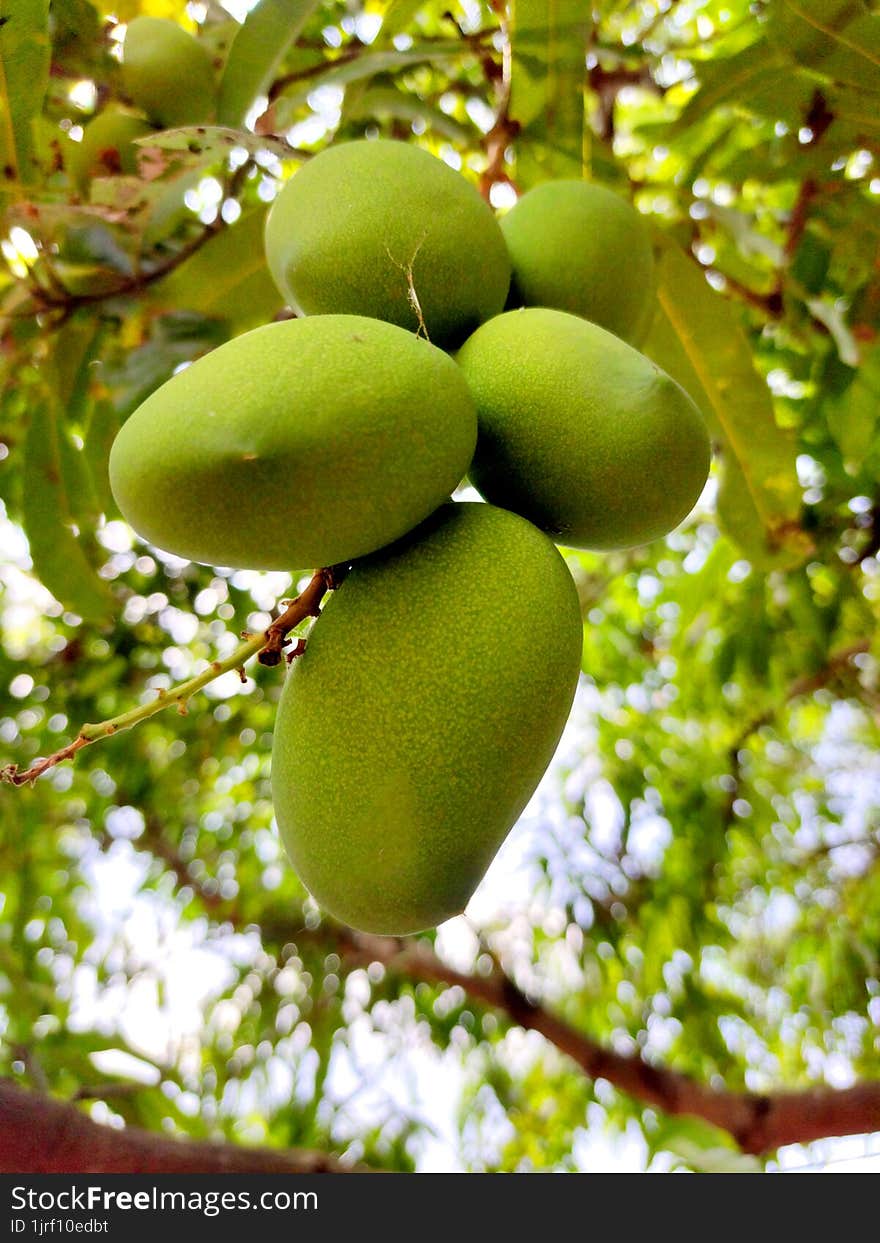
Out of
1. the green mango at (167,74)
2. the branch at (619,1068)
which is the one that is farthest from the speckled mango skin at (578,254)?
the branch at (619,1068)

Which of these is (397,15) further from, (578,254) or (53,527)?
(53,527)

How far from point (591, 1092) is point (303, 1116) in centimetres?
73

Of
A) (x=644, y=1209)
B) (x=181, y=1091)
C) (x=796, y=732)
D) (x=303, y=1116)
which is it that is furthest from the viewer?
(x=796, y=732)

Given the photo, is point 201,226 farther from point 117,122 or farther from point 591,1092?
point 591,1092

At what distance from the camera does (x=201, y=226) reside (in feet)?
5.49

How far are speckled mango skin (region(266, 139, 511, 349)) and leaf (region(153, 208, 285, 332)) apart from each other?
1.62ft

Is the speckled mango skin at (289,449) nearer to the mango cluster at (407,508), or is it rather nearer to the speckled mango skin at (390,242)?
the mango cluster at (407,508)

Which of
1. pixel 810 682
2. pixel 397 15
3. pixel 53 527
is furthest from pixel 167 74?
pixel 810 682

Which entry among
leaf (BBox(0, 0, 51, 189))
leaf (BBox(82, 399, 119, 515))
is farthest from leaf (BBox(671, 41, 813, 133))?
leaf (BBox(82, 399, 119, 515))

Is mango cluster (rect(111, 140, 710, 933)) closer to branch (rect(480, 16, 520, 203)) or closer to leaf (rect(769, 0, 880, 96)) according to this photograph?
branch (rect(480, 16, 520, 203))

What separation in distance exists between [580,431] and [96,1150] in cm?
96

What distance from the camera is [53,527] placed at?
60.7 inches

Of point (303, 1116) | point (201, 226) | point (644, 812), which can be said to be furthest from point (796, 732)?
point (201, 226)

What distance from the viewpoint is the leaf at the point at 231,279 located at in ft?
4.60
